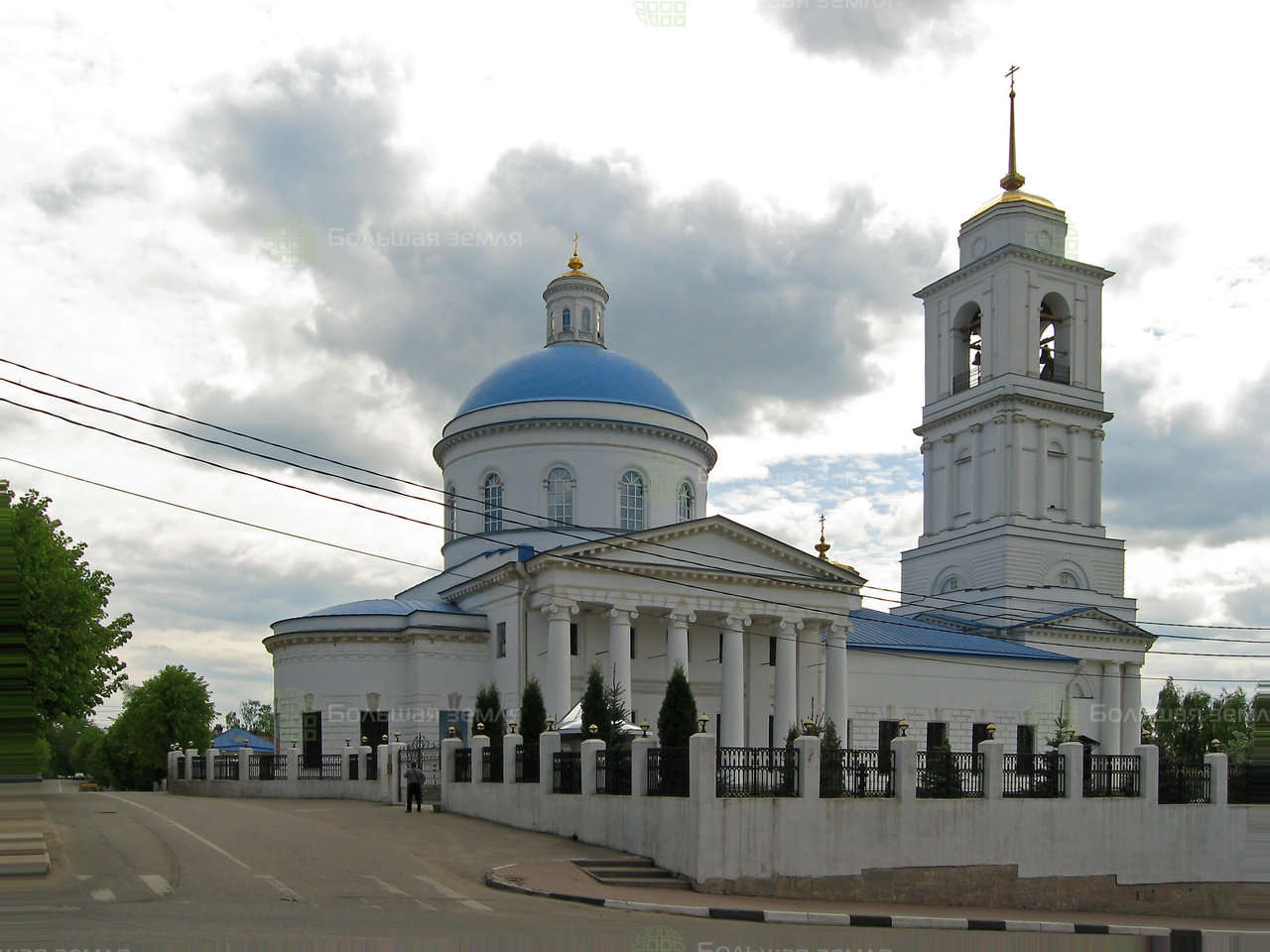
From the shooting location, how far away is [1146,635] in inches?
2062

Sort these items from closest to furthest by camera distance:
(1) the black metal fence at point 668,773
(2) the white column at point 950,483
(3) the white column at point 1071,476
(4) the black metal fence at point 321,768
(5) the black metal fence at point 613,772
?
(1) the black metal fence at point 668,773 → (5) the black metal fence at point 613,772 → (4) the black metal fence at point 321,768 → (3) the white column at point 1071,476 → (2) the white column at point 950,483

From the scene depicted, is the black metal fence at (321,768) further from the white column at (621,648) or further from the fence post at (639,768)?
the fence post at (639,768)

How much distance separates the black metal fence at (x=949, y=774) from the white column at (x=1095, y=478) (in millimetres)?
32557

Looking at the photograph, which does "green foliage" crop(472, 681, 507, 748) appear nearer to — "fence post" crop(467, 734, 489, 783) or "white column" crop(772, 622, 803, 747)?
"fence post" crop(467, 734, 489, 783)

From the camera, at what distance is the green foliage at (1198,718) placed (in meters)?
57.0

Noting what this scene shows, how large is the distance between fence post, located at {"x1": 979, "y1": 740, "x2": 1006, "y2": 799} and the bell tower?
28310 millimetres

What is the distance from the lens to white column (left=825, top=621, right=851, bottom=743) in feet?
135

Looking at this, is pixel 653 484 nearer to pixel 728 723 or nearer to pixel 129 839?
pixel 728 723

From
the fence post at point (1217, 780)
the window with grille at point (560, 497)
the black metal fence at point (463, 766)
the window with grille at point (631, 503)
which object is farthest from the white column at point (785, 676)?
the fence post at point (1217, 780)

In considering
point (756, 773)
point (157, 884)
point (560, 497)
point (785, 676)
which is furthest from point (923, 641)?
point (157, 884)

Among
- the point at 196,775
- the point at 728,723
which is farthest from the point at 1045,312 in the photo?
the point at 196,775

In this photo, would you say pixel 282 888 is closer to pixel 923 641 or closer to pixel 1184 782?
pixel 1184 782

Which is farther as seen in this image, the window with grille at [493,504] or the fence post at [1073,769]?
the window with grille at [493,504]

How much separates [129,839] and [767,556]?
2260cm
